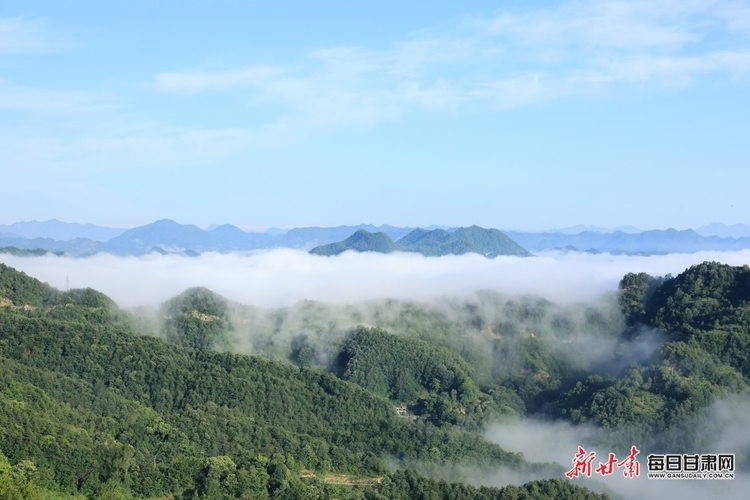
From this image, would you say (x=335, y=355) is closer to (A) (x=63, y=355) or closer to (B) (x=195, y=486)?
(A) (x=63, y=355)

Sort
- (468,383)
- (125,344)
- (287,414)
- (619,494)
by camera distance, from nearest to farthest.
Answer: (619,494) → (287,414) → (125,344) → (468,383)

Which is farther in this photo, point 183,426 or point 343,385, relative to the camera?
point 343,385

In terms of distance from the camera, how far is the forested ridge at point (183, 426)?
47375 mm

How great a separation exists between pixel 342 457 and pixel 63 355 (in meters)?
30.6

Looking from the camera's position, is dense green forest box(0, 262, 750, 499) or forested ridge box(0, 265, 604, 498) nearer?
forested ridge box(0, 265, 604, 498)

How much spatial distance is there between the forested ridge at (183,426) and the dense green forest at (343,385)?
16cm

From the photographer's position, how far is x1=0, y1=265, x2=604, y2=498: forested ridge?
47.4m

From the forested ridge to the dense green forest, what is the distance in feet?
0.53

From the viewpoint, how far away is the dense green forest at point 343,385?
4969 centimetres

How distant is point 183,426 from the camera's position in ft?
192

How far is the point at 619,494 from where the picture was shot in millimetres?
→ 58938

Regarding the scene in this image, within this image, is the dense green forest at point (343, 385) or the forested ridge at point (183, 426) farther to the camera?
the dense green forest at point (343, 385)

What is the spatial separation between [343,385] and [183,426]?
878 inches

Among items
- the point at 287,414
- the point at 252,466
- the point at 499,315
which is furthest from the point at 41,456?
the point at 499,315
